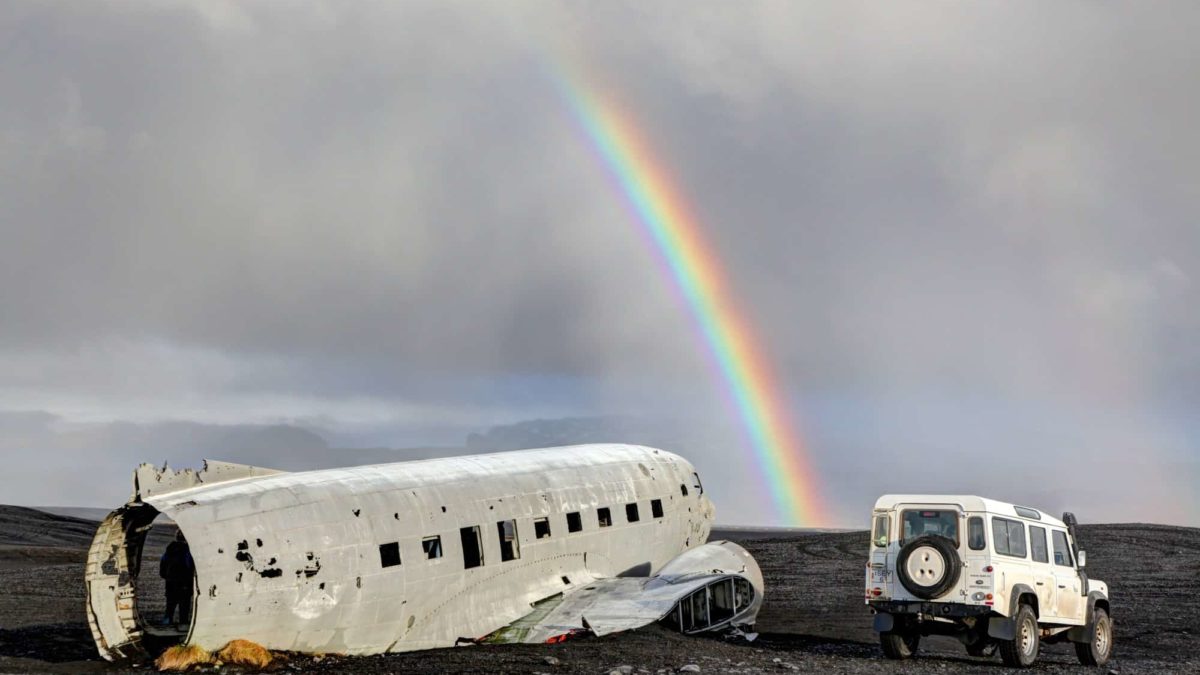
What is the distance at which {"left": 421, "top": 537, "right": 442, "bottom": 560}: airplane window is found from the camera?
23.7 meters

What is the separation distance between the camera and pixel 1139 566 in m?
46.6

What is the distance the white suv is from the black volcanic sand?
2.32ft

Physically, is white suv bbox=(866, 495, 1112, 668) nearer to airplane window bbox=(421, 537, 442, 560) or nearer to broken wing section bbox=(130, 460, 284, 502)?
airplane window bbox=(421, 537, 442, 560)

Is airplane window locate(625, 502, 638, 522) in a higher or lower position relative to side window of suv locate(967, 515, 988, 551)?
higher

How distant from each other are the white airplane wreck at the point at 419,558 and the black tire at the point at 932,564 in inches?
214

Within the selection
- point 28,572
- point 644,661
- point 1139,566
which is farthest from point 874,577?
point 28,572

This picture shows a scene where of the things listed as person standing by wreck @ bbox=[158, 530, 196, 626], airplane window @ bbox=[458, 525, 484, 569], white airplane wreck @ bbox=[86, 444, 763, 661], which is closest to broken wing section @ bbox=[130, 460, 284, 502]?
white airplane wreck @ bbox=[86, 444, 763, 661]

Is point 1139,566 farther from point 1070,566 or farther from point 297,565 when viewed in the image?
point 297,565

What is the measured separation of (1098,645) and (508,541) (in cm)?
1300

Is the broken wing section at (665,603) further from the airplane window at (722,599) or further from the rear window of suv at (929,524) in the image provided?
the rear window of suv at (929,524)

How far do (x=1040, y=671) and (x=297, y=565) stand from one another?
14119 mm

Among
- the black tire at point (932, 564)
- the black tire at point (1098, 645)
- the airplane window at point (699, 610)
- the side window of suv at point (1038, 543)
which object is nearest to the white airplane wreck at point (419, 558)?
the airplane window at point (699, 610)

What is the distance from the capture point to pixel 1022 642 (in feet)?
73.0

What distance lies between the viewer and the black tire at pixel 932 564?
21609 mm
